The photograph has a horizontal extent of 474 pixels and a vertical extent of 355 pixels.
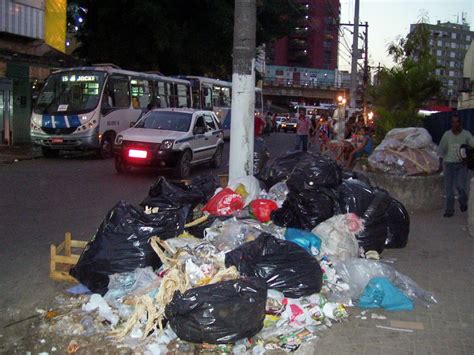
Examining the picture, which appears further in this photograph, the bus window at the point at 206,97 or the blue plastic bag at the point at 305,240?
the bus window at the point at 206,97

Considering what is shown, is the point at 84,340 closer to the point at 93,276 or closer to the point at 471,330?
the point at 93,276

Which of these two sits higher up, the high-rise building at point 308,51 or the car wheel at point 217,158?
the high-rise building at point 308,51

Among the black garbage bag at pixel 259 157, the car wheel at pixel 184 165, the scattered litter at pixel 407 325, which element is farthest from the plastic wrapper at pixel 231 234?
the car wheel at pixel 184 165

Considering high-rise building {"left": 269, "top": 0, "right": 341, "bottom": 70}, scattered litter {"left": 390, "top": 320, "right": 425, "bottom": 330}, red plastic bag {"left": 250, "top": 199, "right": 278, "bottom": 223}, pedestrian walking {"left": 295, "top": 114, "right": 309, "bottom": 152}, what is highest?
high-rise building {"left": 269, "top": 0, "right": 341, "bottom": 70}

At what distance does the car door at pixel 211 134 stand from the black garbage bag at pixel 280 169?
266 inches

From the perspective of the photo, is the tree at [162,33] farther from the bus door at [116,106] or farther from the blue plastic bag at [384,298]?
the blue plastic bag at [384,298]

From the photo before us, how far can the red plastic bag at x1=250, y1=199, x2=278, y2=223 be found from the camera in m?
6.47

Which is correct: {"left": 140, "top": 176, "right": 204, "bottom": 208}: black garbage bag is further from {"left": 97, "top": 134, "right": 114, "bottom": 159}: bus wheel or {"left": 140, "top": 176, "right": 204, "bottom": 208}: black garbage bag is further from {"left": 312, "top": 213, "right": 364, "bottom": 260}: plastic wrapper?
{"left": 97, "top": 134, "right": 114, "bottom": 159}: bus wheel

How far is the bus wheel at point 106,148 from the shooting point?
1780 cm

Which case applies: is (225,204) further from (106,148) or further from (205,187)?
(106,148)

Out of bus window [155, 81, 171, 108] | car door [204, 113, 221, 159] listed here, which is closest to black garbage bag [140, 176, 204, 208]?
car door [204, 113, 221, 159]

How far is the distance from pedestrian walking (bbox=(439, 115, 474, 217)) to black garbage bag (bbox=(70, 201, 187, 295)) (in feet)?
17.0

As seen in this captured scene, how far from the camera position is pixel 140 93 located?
66.1 feet

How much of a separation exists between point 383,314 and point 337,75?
345 feet
